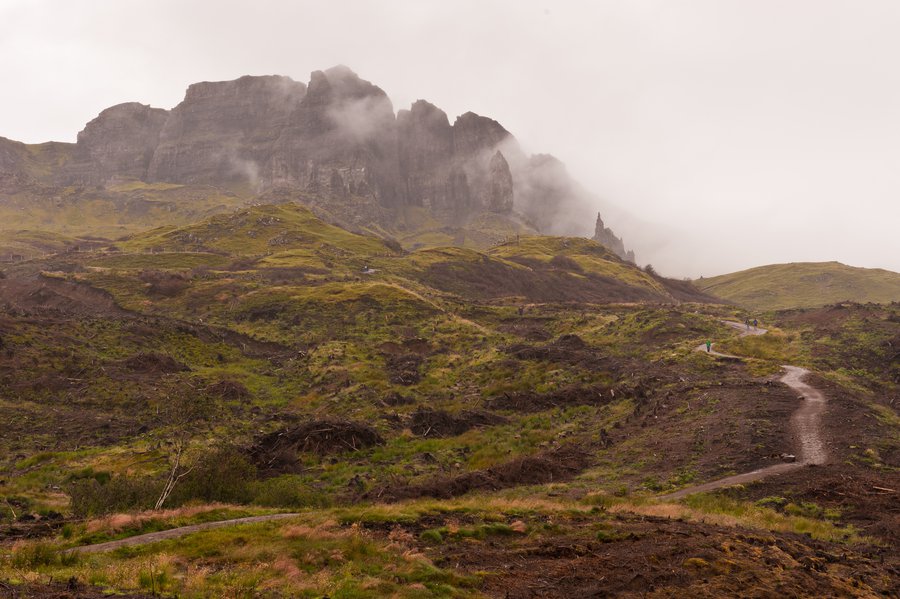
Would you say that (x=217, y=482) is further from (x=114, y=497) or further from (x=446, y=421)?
(x=446, y=421)

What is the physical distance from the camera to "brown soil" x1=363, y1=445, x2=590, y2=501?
28422 millimetres

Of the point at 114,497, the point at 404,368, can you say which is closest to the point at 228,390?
the point at 404,368

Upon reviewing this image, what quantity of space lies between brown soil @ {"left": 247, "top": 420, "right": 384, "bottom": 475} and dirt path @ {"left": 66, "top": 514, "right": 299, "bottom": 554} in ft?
37.0

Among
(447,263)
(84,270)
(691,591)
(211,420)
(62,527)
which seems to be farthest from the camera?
(447,263)

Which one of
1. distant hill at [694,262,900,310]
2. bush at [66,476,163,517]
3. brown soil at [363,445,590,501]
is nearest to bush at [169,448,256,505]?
bush at [66,476,163,517]

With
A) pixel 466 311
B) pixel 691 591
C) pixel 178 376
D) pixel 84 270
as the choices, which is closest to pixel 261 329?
pixel 178 376

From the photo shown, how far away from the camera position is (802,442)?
102 ft

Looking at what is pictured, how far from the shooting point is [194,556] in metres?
16.9

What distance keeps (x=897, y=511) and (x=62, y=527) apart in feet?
108

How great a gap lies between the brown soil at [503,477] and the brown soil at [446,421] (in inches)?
356

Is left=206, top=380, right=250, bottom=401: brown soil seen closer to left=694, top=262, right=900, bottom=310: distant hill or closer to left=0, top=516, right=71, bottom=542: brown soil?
left=0, top=516, right=71, bottom=542: brown soil

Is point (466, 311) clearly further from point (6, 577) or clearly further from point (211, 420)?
point (6, 577)

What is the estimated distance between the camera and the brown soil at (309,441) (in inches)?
1331

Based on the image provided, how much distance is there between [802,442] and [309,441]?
31.5 m
